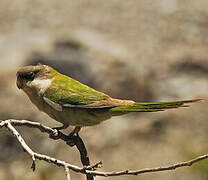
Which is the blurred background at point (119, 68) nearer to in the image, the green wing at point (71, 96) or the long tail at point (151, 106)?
the green wing at point (71, 96)

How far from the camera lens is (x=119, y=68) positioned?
11891mm

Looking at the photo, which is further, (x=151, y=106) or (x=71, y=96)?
(x=71, y=96)

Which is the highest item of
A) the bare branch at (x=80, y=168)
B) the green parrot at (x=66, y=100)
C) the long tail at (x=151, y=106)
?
the green parrot at (x=66, y=100)

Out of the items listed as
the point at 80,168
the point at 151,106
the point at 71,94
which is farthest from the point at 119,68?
the point at 80,168

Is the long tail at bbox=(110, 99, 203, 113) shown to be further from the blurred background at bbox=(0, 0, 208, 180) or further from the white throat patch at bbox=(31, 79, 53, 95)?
the blurred background at bbox=(0, 0, 208, 180)

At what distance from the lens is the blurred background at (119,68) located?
36.2 feet

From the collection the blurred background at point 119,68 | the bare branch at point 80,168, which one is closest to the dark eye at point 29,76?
the bare branch at point 80,168

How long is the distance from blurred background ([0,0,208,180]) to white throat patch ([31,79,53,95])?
5194 millimetres

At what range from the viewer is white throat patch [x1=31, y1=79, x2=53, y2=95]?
4.77 metres

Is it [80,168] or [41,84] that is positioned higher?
[41,84]

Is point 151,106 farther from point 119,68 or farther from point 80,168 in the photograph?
point 119,68

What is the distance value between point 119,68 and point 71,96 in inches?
279

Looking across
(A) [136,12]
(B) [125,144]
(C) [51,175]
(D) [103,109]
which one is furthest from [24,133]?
(D) [103,109]

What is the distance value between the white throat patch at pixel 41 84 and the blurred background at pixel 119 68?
519 cm
